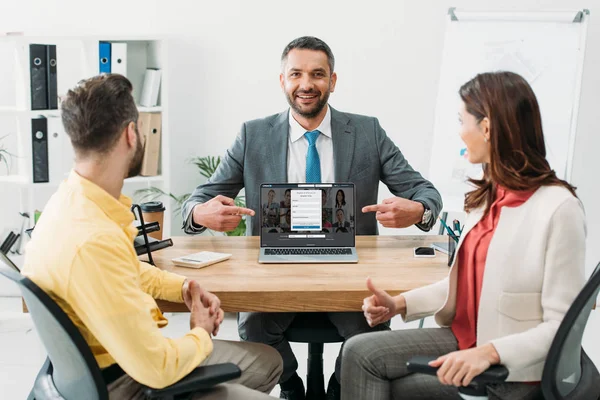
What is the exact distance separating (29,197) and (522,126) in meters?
3.15

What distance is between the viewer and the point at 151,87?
14.3 ft

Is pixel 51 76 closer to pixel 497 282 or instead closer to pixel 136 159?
pixel 136 159

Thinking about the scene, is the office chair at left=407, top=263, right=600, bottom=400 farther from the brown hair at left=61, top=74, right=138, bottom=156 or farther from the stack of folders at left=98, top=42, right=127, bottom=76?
the stack of folders at left=98, top=42, right=127, bottom=76

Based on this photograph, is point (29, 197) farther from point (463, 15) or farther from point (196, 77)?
point (463, 15)

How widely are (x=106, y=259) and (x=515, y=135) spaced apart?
977mm

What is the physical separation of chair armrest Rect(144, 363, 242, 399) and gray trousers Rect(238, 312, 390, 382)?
0.88 metres

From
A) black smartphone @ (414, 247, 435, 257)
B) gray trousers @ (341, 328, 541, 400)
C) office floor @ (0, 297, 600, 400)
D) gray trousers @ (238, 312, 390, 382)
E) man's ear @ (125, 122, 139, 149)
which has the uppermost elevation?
man's ear @ (125, 122, 139, 149)

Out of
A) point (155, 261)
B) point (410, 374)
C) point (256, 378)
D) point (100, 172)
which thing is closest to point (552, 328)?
point (410, 374)

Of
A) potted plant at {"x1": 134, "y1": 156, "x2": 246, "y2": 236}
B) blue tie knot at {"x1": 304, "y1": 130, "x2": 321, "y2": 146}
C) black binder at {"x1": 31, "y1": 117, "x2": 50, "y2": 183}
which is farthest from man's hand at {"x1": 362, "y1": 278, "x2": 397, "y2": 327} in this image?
black binder at {"x1": 31, "y1": 117, "x2": 50, "y2": 183}

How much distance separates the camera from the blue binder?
13.9 feet

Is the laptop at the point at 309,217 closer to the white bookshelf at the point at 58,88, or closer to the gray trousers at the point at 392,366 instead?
the gray trousers at the point at 392,366

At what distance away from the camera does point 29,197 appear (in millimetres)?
4316

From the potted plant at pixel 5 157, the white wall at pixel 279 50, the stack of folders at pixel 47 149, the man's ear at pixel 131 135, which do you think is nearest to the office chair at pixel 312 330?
the man's ear at pixel 131 135

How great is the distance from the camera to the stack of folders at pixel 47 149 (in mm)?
4227
